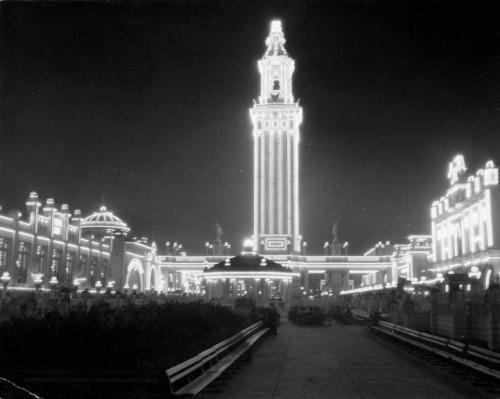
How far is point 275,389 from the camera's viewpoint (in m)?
14.9

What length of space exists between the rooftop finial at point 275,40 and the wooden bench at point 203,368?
12113cm

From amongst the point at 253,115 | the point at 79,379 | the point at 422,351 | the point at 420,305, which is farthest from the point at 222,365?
the point at 253,115

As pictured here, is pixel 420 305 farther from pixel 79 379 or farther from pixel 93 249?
pixel 93 249

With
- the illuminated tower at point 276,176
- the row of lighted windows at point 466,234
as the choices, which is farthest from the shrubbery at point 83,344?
the illuminated tower at point 276,176

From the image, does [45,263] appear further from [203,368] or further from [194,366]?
[194,366]

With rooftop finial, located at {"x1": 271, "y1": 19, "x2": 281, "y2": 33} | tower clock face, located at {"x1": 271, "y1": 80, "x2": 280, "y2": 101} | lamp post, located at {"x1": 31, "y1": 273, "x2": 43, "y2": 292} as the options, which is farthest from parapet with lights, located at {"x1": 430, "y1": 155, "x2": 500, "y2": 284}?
rooftop finial, located at {"x1": 271, "y1": 19, "x2": 281, "y2": 33}

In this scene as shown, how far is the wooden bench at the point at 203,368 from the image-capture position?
1233 cm

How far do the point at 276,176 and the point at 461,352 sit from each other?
10942 centimetres

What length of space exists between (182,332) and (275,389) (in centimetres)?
482

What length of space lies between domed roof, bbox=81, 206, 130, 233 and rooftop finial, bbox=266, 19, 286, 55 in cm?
4660

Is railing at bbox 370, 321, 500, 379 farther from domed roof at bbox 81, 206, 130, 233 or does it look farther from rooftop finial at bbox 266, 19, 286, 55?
rooftop finial at bbox 266, 19, 286, 55

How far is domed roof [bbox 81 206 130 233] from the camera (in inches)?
5200

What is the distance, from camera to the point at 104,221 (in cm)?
13350

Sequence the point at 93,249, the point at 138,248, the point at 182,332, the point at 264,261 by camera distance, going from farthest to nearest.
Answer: the point at 138,248 → the point at 93,249 → the point at 264,261 → the point at 182,332
